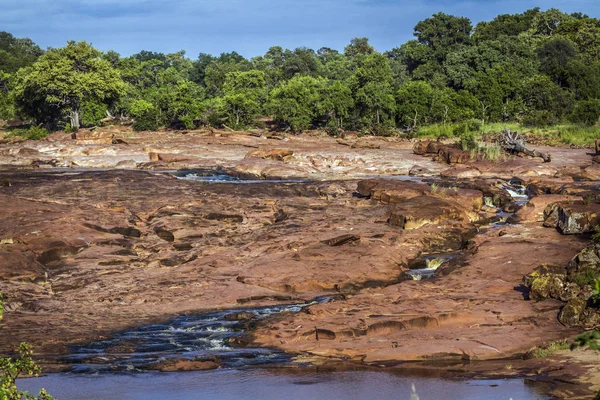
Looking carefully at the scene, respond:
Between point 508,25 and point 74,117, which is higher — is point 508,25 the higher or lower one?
the higher one

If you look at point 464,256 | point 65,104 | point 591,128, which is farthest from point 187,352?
point 65,104

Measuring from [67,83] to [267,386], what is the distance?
44.8 metres

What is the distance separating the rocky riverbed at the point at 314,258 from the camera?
13500 mm

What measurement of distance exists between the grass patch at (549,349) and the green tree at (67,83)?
44.4 metres

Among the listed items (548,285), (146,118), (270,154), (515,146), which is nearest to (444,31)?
(146,118)

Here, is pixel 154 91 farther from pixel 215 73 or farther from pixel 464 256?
pixel 464 256

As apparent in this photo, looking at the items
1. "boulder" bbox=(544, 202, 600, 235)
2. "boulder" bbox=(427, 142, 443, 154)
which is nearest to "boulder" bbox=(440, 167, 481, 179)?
"boulder" bbox=(427, 142, 443, 154)

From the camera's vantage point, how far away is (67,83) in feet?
171

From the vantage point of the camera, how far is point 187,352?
13.1 meters

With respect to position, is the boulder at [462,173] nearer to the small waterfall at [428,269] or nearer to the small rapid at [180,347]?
the small waterfall at [428,269]

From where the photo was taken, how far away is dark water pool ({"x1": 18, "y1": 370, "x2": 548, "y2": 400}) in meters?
10.5

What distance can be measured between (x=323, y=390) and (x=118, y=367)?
11.2 ft

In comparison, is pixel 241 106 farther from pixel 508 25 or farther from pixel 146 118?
pixel 508 25

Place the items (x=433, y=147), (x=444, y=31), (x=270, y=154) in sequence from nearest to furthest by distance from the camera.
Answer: (x=270, y=154), (x=433, y=147), (x=444, y=31)
